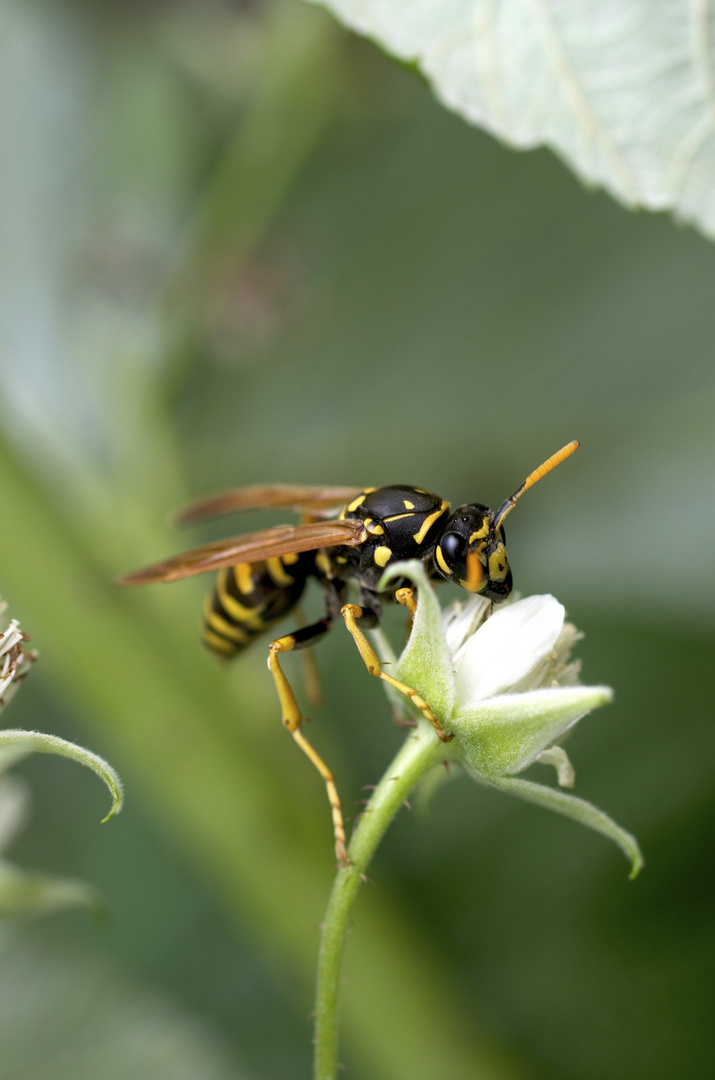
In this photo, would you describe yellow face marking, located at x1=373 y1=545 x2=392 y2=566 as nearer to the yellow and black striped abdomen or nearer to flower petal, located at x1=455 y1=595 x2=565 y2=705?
the yellow and black striped abdomen

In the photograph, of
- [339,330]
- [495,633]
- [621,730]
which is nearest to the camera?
[495,633]

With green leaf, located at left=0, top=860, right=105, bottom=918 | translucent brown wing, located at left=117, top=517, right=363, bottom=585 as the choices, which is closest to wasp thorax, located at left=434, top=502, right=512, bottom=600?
translucent brown wing, located at left=117, top=517, right=363, bottom=585

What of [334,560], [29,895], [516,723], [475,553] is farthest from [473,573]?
[29,895]

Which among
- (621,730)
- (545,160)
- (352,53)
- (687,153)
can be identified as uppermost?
(352,53)

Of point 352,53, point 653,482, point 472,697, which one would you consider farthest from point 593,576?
point 472,697

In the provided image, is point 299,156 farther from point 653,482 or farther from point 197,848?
point 197,848

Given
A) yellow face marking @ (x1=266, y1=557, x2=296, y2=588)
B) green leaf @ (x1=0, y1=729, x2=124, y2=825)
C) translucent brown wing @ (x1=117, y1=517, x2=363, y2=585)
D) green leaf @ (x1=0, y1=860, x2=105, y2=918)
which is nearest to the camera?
green leaf @ (x1=0, y1=729, x2=124, y2=825)

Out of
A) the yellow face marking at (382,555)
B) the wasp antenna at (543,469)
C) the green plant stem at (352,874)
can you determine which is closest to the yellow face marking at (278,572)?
the yellow face marking at (382,555)
